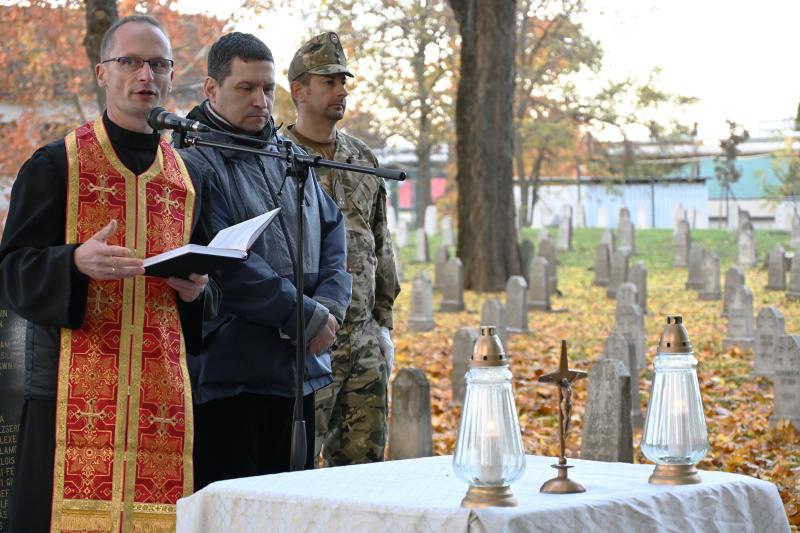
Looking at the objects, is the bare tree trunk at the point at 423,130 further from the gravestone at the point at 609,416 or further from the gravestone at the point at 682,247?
the gravestone at the point at 609,416

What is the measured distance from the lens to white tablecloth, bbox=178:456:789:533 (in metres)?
3.04

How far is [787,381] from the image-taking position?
10547 mm

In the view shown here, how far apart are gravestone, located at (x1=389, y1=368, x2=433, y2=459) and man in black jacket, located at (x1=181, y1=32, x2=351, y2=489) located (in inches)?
158

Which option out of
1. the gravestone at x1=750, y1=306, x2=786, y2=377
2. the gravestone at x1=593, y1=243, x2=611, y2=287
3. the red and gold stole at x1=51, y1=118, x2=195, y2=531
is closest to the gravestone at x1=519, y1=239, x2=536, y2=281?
the gravestone at x1=593, y1=243, x2=611, y2=287

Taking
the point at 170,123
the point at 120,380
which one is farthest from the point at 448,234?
the point at 170,123

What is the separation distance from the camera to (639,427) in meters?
10.7

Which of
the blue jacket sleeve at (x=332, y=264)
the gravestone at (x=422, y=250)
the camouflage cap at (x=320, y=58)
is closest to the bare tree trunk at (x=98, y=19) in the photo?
the camouflage cap at (x=320, y=58)

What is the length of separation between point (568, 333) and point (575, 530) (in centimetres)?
1448

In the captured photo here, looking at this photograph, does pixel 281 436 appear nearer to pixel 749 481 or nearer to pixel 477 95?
pixel 749 481

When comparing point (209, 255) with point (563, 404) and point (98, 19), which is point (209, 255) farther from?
point (98, 19)

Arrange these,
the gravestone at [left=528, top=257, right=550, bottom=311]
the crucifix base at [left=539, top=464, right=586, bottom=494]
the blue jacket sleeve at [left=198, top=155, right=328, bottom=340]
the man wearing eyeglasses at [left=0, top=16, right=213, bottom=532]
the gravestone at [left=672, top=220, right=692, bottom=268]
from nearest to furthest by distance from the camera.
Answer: the crucifix base at [left=539, top=464, right=586, bottom=494] → the man wearing eyeglasses at [left=0, top=16, right=213, bottom=532] → the blue jacket sleeve at [left=198, top=155, right=328, bottom=340] → the gravestone at [left=528, top=257, right=550, bottom=311] → the gravestone at [left=672, top=220, right=692, bottom=268]

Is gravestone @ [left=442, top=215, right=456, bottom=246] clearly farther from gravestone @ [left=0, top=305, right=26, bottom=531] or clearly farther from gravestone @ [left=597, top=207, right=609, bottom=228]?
gravestone @ [left=0, top=305, right=26, bottom=531]

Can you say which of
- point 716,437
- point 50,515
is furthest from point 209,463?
point 716,437

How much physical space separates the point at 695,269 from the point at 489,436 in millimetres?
20121
